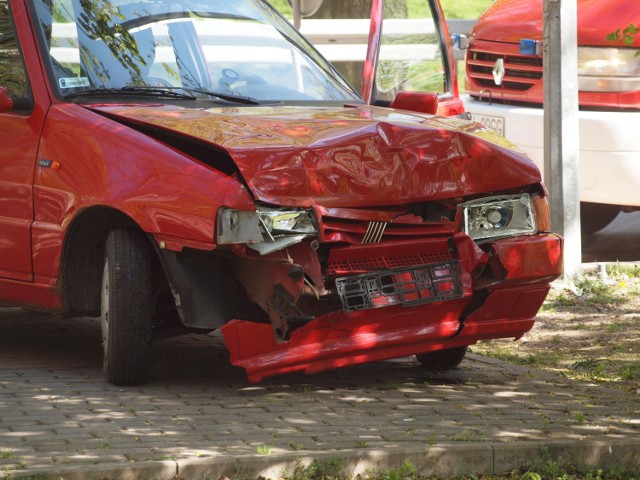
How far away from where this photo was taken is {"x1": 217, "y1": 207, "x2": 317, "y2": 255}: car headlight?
5.96 meters

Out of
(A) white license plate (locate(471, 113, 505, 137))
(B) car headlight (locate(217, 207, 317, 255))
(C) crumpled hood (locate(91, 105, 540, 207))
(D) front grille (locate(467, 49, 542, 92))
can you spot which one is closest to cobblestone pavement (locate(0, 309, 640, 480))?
(B) car headlight (locate(217, 207, 317, 255))

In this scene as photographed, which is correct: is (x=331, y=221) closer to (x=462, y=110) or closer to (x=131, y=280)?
(x=131, y=280)

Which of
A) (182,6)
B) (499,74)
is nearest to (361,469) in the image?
(182,6)

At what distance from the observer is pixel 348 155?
6.28 metres

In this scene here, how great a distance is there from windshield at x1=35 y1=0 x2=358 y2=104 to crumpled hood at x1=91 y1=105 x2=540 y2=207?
0.36m

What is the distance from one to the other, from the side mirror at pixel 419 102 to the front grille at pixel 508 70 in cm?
330

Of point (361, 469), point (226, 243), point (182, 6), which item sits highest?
point (182, 6)

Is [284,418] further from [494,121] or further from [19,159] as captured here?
[494,121]

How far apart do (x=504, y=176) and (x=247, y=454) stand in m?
2.10

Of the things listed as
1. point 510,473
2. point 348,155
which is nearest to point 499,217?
point 348,155

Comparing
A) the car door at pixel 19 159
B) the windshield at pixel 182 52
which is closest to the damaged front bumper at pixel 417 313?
the car door at pixel 19 159

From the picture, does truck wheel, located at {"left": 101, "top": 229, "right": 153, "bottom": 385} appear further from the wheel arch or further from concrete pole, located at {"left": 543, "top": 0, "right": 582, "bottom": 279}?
concrete pole, located at {"left": 543, "top": 0, "right": 582, "bottom": 279}

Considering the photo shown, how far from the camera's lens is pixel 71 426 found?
18.8ft

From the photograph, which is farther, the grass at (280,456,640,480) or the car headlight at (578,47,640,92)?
the car headlight at (578,47,640,92)
